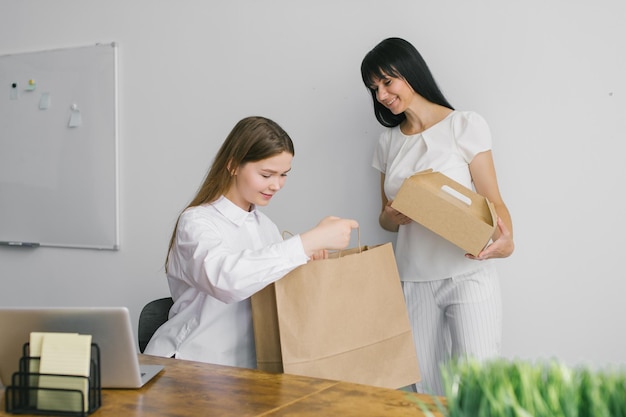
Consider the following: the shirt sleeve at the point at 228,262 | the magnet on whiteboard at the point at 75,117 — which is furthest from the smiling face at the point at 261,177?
the magnet on whiteboard at the point at 75,117

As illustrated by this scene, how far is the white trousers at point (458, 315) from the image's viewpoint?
220cm

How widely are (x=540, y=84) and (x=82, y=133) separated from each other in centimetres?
219

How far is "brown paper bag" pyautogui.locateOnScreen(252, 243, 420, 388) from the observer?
164 cm

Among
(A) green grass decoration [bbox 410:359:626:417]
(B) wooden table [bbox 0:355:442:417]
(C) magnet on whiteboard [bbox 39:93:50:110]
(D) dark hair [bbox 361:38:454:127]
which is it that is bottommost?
(B) wooden table [bbox 0:355:442:417]

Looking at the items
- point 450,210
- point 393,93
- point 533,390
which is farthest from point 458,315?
point 533,390

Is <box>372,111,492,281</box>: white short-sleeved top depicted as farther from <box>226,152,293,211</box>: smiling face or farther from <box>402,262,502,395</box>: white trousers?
<box>226,152,293,211</box>: smiling face

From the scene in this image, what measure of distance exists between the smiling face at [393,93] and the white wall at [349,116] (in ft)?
1.15

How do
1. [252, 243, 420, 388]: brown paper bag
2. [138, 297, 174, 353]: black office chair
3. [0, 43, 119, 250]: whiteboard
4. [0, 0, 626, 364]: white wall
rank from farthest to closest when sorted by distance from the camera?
[0, 43, 119, 250]: whiteboard → [0, 0, 626, 364]: white wall → [138, 297, 174, 353]: black office chair → [252, 243, 420, 388]: brown paper bag

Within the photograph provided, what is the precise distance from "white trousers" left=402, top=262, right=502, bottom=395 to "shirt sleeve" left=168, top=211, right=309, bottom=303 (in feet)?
2.41

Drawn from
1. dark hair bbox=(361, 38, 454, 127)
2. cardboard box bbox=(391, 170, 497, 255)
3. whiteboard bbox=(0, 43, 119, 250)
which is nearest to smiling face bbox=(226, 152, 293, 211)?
Answer: cardboard box bbox=(391, 170, 497, 255)

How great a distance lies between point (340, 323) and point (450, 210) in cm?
49

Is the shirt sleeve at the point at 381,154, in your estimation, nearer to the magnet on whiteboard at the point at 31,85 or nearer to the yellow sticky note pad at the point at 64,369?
the yellow sticky note pad at the point at 64,369

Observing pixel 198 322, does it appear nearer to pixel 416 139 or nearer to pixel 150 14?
pixel 416 139

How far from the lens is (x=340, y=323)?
5.50 feet
